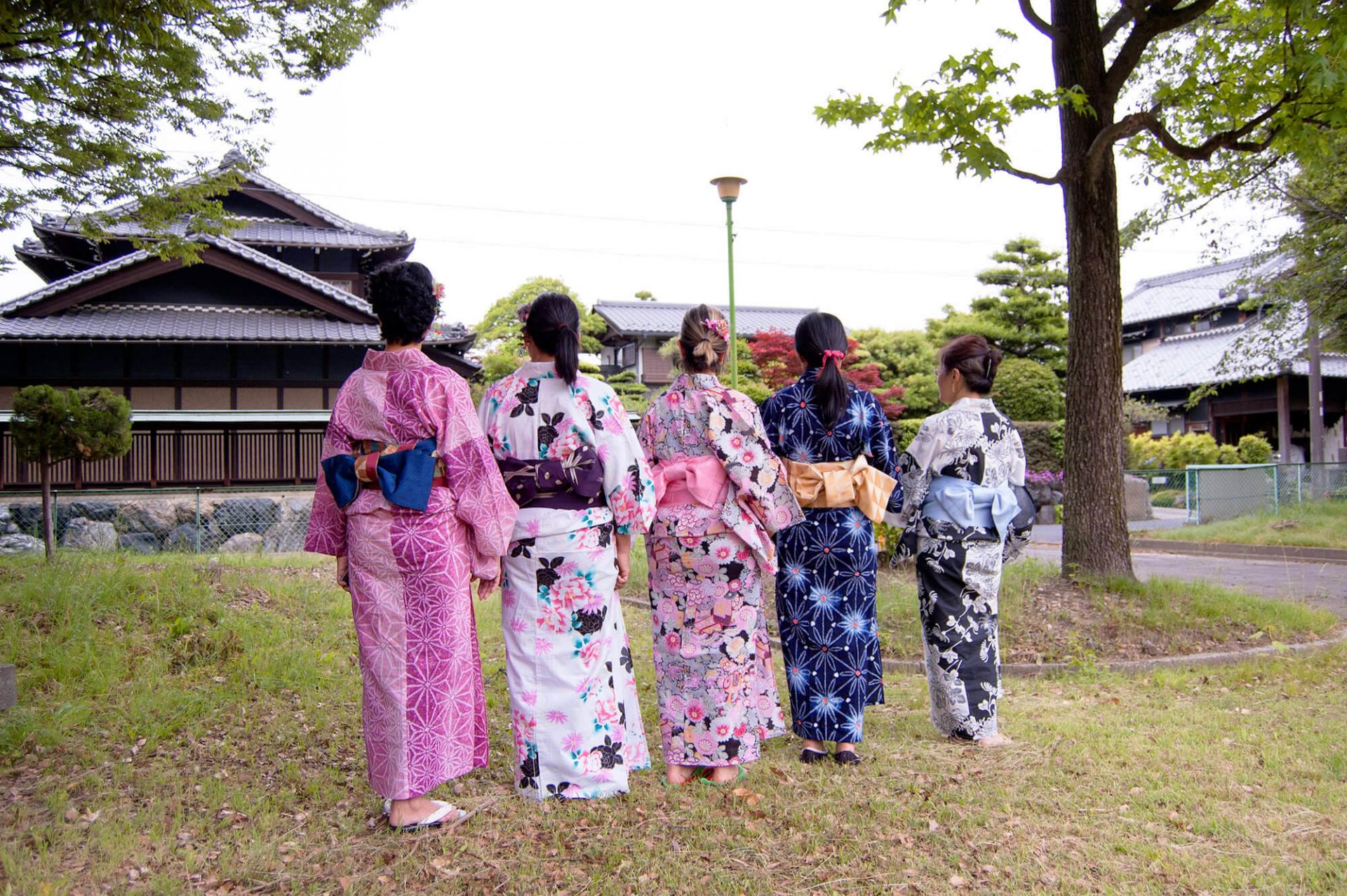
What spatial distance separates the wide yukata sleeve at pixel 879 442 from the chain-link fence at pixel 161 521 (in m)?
12.0

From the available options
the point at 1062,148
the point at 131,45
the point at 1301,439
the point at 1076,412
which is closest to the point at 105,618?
the point at 131,45

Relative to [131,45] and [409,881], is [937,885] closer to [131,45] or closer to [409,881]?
[409,881]

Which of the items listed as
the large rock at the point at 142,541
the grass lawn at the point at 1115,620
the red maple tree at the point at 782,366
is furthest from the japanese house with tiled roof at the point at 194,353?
the grass lawn at the point at 1115,620

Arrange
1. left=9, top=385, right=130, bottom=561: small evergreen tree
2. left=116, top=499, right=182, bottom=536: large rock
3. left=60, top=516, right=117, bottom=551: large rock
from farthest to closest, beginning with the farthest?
1. left=116, top=499, right=182, bottom=536: large rock
2. left=60, top=516, right=117, bottom=551: large rock
3. left=9, top=385, right=130, bottom=561: small evergreen tree

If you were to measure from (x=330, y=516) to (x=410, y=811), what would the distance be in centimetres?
118

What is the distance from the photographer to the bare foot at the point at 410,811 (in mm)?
3369

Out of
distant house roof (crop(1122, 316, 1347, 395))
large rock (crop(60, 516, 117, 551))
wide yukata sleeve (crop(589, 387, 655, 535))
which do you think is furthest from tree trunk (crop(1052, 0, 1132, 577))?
distant house roof (crop(1122, 316, 1347, 395))

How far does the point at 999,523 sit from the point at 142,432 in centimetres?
1730

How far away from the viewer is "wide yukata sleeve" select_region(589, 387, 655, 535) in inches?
146

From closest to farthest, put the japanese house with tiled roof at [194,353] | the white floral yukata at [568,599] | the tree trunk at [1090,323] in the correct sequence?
the white floral yukata at [568,599], the tree trunk at [1090,323], the japanese house with tiled roof at [194,353]

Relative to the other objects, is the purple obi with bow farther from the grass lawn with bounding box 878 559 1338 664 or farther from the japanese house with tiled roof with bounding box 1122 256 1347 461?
the japanese house with tiled roof with bounding box 1122 256 1347 461

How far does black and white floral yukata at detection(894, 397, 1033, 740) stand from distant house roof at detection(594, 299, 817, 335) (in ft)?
107

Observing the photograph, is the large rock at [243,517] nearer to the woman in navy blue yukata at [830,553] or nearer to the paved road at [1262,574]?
the paved road at [1262,574]

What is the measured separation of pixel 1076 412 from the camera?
24.5 ft
